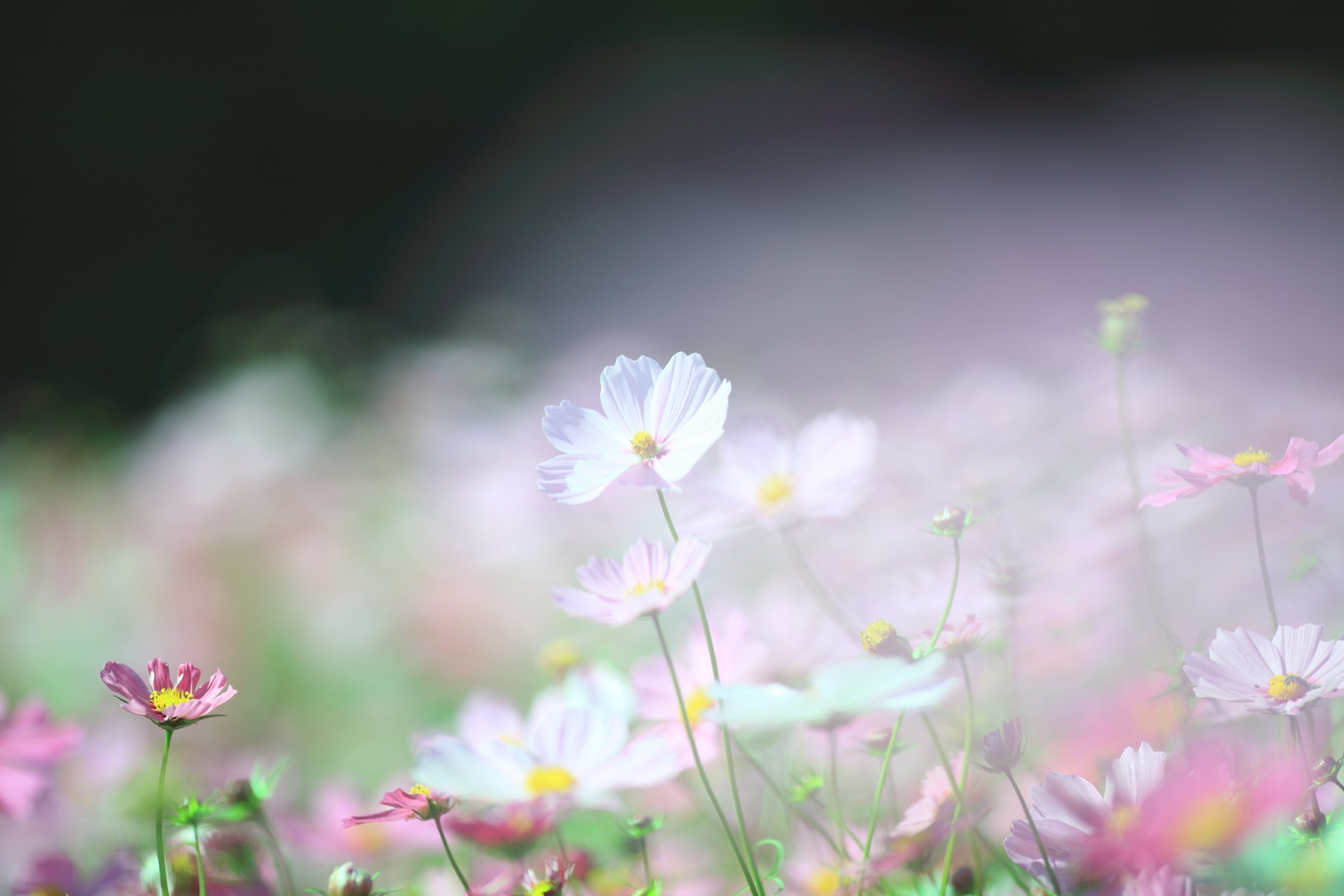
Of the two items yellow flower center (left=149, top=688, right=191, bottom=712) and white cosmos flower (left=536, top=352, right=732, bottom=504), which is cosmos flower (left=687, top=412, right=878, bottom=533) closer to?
white cosmos flower (left=536, top=352, right=732, bottom=504)

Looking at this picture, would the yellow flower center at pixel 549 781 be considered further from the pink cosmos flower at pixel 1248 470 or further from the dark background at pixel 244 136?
the dark background at pixel 244 136

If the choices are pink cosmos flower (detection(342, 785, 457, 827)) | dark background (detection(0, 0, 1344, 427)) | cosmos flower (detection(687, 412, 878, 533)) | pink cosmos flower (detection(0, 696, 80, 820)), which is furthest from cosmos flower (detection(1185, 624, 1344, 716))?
dark background (detection(0, 0, 1344, 427))

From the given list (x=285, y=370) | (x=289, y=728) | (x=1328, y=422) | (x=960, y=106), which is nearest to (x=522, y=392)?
(x=285, y=370)

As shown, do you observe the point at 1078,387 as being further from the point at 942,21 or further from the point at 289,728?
the point at 942,21

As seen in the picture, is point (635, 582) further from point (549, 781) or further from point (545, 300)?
point (545, 300)

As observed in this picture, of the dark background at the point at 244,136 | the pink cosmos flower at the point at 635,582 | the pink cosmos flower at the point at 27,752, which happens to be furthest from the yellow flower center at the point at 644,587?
the dark background at the point at 244,136

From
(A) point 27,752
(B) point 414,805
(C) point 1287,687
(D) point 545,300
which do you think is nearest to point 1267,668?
(C) point 1287,687
